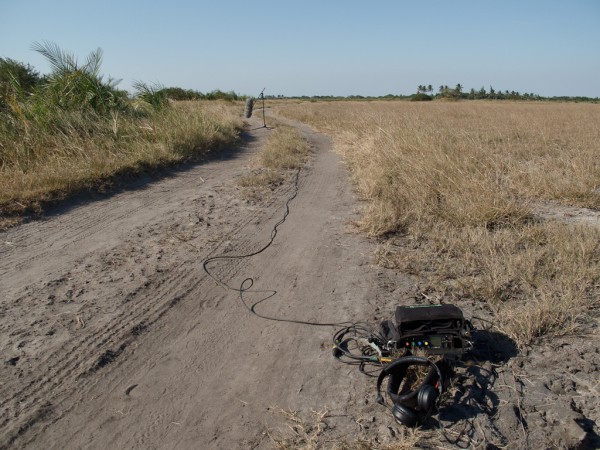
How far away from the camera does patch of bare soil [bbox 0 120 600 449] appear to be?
2236mm

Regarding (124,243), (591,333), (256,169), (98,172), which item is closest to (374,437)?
(591,333)

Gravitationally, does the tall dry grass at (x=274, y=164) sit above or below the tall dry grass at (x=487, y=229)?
below

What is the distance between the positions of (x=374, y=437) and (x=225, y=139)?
9757mm

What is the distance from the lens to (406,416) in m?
2.21

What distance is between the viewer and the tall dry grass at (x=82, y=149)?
5891 millimetres

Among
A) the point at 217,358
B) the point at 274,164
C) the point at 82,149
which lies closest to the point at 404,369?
the point at 217,358

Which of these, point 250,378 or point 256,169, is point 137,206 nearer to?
point 256,169

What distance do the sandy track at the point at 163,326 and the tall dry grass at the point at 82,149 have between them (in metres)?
0.73

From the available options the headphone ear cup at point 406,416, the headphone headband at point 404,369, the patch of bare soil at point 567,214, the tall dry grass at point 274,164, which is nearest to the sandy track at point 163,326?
the headphone headband at point 404,369

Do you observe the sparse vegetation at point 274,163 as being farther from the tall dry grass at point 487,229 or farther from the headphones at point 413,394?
the headphones at point 413,394

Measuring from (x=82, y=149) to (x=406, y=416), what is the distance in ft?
22.8

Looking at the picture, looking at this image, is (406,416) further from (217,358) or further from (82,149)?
(82,149)

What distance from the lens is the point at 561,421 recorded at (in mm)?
2266

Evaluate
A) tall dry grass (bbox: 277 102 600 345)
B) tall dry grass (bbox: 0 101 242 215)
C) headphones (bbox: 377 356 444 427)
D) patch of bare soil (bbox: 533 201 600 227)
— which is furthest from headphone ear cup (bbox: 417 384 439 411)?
tall dry grass (bbox: 0 101 242 215)
